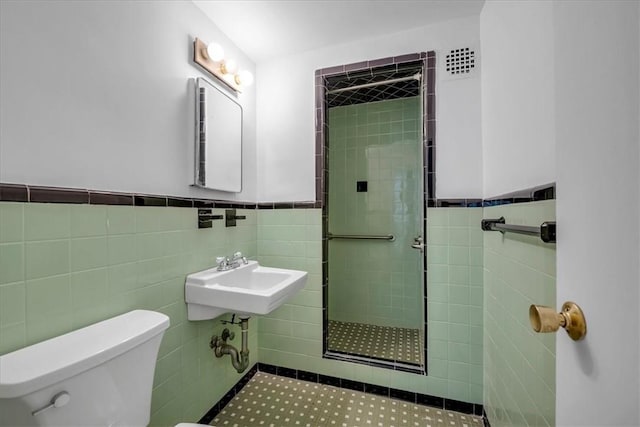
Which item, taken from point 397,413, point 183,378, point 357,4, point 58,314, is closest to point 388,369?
point 397,413

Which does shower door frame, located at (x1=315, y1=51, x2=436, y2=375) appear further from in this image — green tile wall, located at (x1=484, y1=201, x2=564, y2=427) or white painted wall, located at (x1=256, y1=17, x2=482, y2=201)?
green tile wall, located at (x1=484, y1=201, x2=564, y2=427)

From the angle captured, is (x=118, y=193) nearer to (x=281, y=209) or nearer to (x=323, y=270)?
(x=281, y=209)

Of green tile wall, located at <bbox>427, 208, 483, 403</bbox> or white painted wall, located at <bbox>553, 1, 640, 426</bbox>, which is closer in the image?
white painted wall, located at <bbox>553, 1, 640, 426</bbox>

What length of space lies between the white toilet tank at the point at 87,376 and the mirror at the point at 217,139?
2.44 feet

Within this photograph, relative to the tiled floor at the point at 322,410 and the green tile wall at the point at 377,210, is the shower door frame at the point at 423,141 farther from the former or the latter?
the green tile wall at the point at 377,210

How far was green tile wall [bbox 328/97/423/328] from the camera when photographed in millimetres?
2371

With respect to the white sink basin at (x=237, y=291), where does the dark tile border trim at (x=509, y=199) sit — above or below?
above

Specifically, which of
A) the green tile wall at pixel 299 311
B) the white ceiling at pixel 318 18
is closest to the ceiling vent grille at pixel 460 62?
the white ceiling at pixel 318 18

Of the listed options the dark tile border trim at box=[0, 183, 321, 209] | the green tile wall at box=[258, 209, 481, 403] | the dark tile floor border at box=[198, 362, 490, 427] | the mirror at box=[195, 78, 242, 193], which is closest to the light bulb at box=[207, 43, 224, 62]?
the mirror at box=[195, 78, 242, 193]

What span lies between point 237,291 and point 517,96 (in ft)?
4.56

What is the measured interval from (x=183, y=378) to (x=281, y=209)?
108 centimetres

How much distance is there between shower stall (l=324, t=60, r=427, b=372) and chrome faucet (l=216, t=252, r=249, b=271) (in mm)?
853

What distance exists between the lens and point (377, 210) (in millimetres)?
2475

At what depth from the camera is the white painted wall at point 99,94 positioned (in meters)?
0.76
